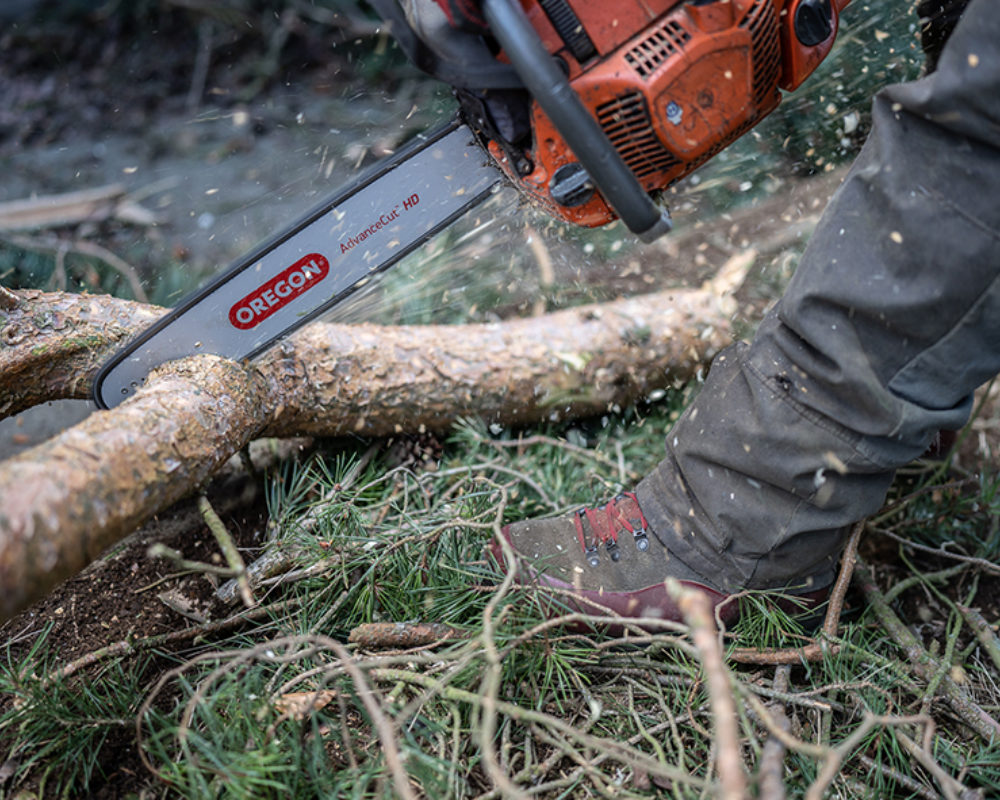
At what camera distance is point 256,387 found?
1.65m

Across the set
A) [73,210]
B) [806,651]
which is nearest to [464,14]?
[806,651]

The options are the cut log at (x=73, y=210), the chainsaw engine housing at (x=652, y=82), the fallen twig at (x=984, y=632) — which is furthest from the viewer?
the cut log at (x=73, y=210)

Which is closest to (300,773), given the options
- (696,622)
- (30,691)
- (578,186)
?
(30,691)

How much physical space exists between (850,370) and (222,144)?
10.9 feet

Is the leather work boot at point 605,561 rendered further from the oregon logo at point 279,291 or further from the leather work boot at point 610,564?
the oregon logo at point 279,291

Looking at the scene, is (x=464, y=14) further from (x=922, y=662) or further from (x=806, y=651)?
(x=922, y=662)

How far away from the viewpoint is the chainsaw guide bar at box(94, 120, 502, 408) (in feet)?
5.17

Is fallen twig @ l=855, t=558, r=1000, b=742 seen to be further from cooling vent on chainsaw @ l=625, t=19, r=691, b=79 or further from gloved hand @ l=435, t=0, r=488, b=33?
gloved hand @ l=435, t=0, r=488, b=33

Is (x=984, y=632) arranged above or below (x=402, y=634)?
below

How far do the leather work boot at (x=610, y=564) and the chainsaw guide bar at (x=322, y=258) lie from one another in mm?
672

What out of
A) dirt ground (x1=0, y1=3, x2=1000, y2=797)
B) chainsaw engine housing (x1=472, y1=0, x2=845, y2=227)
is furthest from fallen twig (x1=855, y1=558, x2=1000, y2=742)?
chainsaw engine housing (x1=472, y1=0, x2=845, y2=227)

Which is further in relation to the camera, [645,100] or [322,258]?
[322,258]

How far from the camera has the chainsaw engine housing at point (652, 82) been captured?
1.29m

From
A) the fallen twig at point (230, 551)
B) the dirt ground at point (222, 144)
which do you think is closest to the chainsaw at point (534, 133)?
the fallen twig at point (230, 551)
